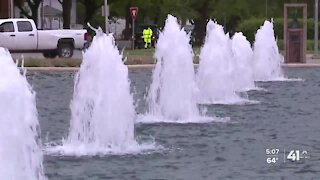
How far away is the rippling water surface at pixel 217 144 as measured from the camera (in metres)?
9.97

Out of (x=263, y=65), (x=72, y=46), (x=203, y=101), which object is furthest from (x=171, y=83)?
(x=72, y=46)

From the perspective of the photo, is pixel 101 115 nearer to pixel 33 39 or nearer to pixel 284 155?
pixel 284 155

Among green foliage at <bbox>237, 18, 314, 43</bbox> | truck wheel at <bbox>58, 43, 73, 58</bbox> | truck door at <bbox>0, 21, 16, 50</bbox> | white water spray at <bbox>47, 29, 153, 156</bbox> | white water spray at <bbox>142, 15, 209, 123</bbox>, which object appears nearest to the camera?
white water spray at <bbox>47, 29, 153, 156</bbox>

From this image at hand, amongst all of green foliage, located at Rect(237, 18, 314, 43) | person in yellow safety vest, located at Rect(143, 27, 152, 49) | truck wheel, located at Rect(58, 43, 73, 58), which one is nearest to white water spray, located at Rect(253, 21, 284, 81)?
truck wheel, located at Rect(58, 43, 73, 58)

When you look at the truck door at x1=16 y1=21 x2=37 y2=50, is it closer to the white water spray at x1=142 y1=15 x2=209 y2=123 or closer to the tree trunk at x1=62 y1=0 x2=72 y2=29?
the tree trunk at x1=62 y1=0 x2=72 y2=29

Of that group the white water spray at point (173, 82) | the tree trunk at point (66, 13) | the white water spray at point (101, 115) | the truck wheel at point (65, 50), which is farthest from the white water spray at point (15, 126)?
the tree trunk at point (66, 13)

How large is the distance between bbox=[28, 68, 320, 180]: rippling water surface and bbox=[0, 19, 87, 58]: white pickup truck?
59.2 feet

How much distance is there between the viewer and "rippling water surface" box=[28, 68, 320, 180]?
32.7ft

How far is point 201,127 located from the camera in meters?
14.2

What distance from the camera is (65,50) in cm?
3856

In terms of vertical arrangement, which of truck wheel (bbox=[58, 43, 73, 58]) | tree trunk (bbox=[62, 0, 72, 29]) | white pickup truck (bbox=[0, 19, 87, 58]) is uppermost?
tree trunk (bbox=[62, 0, 72, 29])

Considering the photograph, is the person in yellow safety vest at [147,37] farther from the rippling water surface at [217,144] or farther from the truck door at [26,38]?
the rippling water surface at [217,144]

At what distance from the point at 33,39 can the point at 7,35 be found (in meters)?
1.08

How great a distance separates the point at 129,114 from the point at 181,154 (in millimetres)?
859
